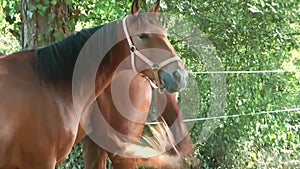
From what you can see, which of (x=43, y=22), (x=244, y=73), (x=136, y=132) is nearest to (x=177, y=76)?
(x=136, y=132)

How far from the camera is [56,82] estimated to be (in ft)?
9.73

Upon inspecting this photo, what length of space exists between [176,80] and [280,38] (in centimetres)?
249

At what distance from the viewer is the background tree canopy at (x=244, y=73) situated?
4965 millimetres

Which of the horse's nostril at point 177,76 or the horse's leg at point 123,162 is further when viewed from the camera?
the horse's leg at point 123,162

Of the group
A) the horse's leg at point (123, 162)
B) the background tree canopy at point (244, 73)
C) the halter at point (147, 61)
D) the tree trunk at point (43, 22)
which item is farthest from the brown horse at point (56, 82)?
the background tree canopy at point (244, 73)

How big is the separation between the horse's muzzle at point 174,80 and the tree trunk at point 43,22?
153 centimetres

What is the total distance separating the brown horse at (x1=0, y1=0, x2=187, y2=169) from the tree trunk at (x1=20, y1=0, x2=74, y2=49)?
1088mm

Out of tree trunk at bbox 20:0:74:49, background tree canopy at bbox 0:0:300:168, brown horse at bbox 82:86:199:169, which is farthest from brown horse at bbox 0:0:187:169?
background tree canopy at bbox 0:0:300:168

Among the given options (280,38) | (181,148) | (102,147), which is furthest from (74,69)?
(280,38)

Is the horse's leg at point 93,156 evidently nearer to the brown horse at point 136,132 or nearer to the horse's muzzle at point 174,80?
the brown horse at point 136,132

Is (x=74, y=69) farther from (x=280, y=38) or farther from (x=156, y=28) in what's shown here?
(x=280, y=38)

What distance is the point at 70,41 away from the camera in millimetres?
3027

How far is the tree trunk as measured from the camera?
4.06 meters

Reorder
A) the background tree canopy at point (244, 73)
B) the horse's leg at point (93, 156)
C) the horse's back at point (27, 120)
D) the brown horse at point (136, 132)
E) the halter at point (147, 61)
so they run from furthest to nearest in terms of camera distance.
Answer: the background tree canopy at point (244, 73) → the horse's leg at point (93, 156) → the brown horse at point (136, 132) → the halter at point (147, 61) → the horse's back at point (27, 120)
